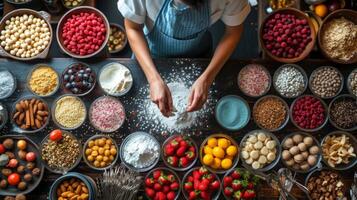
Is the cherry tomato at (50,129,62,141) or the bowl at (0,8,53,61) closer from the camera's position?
the cherry tomato at (50,129,62,141)

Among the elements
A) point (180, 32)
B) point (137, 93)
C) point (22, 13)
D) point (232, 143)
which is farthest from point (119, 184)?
point (22, 13)

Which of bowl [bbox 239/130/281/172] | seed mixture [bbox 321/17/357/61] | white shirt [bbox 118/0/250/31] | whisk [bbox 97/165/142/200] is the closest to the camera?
white shirt [bbox 118/0/250/31]

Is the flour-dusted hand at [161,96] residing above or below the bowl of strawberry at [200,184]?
above

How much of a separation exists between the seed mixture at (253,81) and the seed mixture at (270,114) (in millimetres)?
58

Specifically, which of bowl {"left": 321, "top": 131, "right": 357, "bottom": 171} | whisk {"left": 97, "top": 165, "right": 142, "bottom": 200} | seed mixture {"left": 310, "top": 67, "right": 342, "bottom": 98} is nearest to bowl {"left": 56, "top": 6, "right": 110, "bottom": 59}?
whisk {"left": 97, "top": 165, "right": 142, "bottom": 200}

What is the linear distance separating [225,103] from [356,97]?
0.68 meters

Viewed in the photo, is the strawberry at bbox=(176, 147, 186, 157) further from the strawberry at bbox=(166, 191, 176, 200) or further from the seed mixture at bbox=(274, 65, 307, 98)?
the seed mixture at bbox=(274, 65, 307, 98)

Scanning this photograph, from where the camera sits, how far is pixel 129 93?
190 cm

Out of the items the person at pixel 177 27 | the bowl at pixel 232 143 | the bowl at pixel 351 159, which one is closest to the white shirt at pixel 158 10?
the person at pixel 177 27

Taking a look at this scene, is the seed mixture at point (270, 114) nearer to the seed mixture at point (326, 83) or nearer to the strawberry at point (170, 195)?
the seed mixture at point (326, 83)

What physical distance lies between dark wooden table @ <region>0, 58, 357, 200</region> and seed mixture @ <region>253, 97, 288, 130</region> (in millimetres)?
38

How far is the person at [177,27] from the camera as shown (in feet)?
4.98

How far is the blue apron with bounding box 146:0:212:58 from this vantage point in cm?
152

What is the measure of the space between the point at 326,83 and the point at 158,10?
3.15 ft
